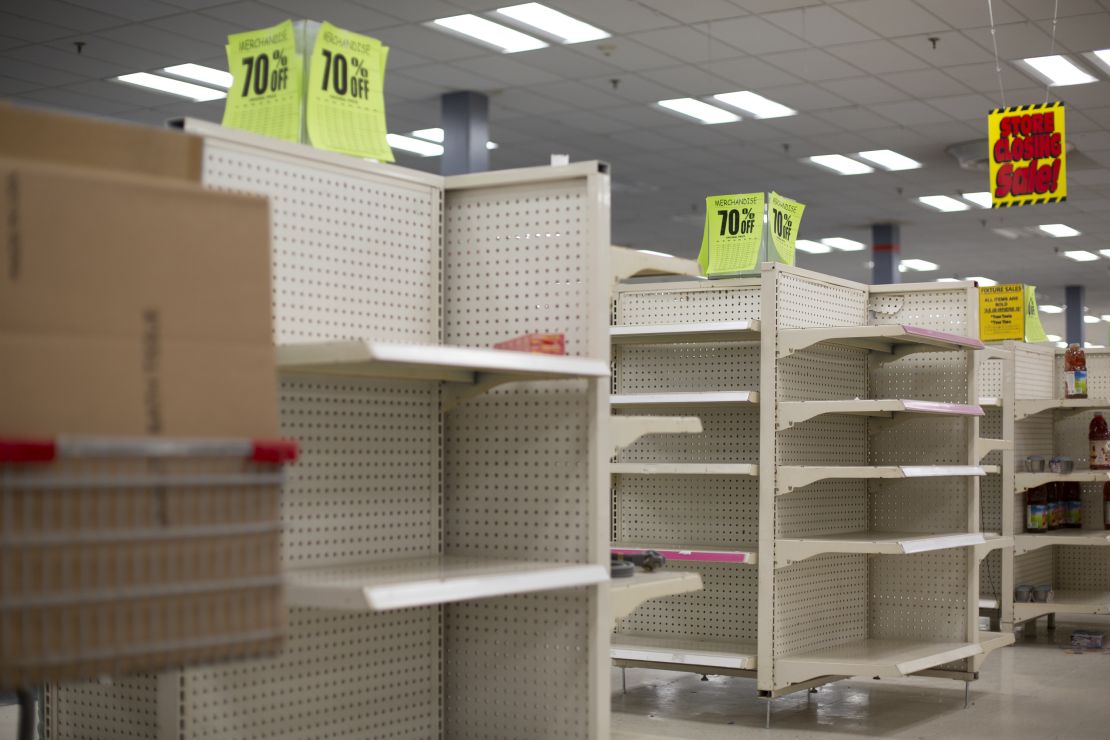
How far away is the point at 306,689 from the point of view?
127 inches

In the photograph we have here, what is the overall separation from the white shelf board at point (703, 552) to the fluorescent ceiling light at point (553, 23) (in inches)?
178

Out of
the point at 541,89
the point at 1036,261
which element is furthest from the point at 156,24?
the point at 1036,261

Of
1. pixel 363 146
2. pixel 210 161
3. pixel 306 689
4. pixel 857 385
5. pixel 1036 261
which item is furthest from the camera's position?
pixel 1036 261

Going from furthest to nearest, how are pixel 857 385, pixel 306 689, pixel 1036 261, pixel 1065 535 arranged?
pixel 1036 261, pixel 1065 535, pixel 857 385, pixel 306 689

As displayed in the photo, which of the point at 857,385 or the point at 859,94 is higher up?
the point at 859,94

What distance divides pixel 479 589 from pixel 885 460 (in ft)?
14.6

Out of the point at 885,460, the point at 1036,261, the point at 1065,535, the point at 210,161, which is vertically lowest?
the point at 1065,535

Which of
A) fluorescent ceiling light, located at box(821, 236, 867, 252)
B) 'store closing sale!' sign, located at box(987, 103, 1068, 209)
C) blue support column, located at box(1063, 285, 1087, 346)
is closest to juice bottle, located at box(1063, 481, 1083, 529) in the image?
'store closing sale!' sign, located at box(987, 103, 1068, 209)

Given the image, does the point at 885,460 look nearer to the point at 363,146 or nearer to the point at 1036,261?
the point at 363,146

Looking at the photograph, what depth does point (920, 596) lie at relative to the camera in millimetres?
6660

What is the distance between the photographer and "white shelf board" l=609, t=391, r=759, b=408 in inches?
230

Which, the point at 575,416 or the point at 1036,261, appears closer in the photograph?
the point at 575,416

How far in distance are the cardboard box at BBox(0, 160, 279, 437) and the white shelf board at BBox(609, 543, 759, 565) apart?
3.80 metres

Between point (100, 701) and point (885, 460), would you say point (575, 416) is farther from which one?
point (885, 460)
